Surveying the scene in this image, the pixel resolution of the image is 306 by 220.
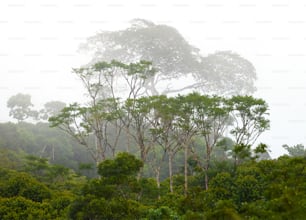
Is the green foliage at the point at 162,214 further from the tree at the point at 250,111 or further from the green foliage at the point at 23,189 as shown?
the tree at the point at 250,111

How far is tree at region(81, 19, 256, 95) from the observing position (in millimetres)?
46906

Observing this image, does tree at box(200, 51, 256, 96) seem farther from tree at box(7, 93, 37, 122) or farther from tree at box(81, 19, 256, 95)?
tree at box(7, 93, 37, 122)

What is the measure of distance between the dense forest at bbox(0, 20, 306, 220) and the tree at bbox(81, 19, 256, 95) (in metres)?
0.13

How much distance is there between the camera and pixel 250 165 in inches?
904

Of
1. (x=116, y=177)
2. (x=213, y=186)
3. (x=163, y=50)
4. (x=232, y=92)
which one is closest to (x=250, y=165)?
(x=213, y=186)

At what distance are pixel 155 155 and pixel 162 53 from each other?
21364 mm

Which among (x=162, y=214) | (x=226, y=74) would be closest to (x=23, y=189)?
(x=162, y=214)

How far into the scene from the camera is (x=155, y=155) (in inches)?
1124

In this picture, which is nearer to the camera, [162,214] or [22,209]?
[162,214]

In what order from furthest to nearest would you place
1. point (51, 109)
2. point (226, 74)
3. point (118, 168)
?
point (51, 109) → point (226, 74) → point (118, 168)

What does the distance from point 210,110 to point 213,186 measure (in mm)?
5786

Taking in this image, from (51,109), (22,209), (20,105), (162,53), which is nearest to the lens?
(22,209)

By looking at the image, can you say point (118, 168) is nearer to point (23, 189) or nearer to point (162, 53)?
point (23, 189)

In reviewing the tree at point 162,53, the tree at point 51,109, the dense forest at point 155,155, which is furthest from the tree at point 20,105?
the tree at point 162,53
